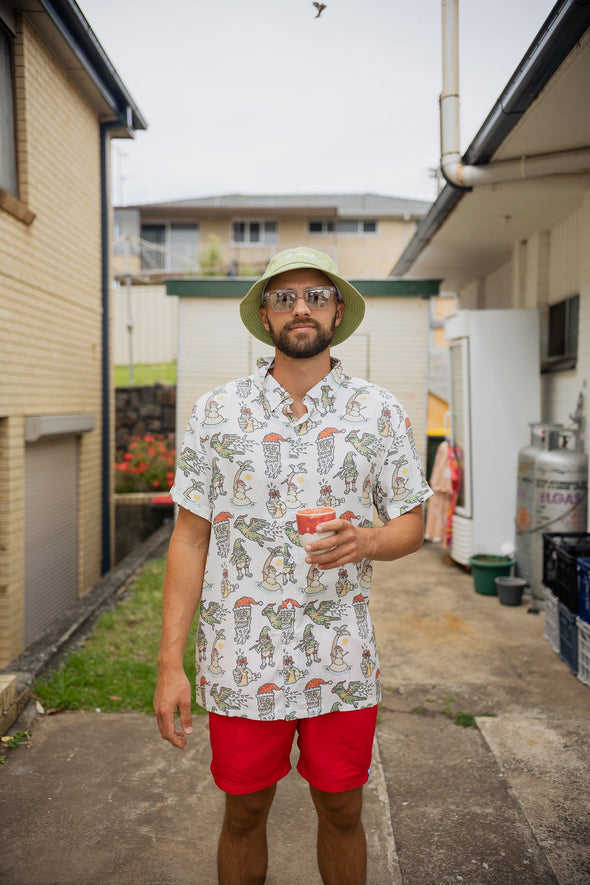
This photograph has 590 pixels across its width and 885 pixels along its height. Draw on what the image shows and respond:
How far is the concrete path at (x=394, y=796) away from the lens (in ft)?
9.06

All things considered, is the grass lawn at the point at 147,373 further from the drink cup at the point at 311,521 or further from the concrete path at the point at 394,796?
the drink cup at the point at 311,521

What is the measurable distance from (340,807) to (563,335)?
6057 millimetres

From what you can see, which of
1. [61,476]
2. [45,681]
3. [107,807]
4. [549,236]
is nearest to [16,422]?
[61,476]

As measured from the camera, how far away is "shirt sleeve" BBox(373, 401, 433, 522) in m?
2.20

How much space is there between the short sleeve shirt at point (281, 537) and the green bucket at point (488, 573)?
479 cm

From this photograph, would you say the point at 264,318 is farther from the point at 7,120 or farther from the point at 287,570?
the point at 7,120

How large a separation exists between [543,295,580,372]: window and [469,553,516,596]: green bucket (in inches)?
77.6

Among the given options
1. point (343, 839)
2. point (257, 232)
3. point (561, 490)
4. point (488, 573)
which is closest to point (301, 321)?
point (343, 839)

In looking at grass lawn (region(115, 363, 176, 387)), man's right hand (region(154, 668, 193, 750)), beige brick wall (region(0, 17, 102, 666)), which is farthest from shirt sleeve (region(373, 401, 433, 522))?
grass lawn (region(115, 363, 176, 387))

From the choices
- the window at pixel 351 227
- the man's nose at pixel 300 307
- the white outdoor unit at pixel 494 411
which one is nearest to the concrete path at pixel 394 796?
the man's nose at pixel 300 307

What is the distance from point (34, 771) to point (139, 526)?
677cm

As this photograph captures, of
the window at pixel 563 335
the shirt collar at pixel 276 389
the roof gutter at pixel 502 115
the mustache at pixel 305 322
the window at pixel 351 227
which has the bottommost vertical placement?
the shirt collar at pixel 276 389

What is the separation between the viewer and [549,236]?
7480 millimetres

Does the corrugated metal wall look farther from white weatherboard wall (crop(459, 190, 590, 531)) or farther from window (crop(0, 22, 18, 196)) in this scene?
window (crop(0, 22, 18, 196))
